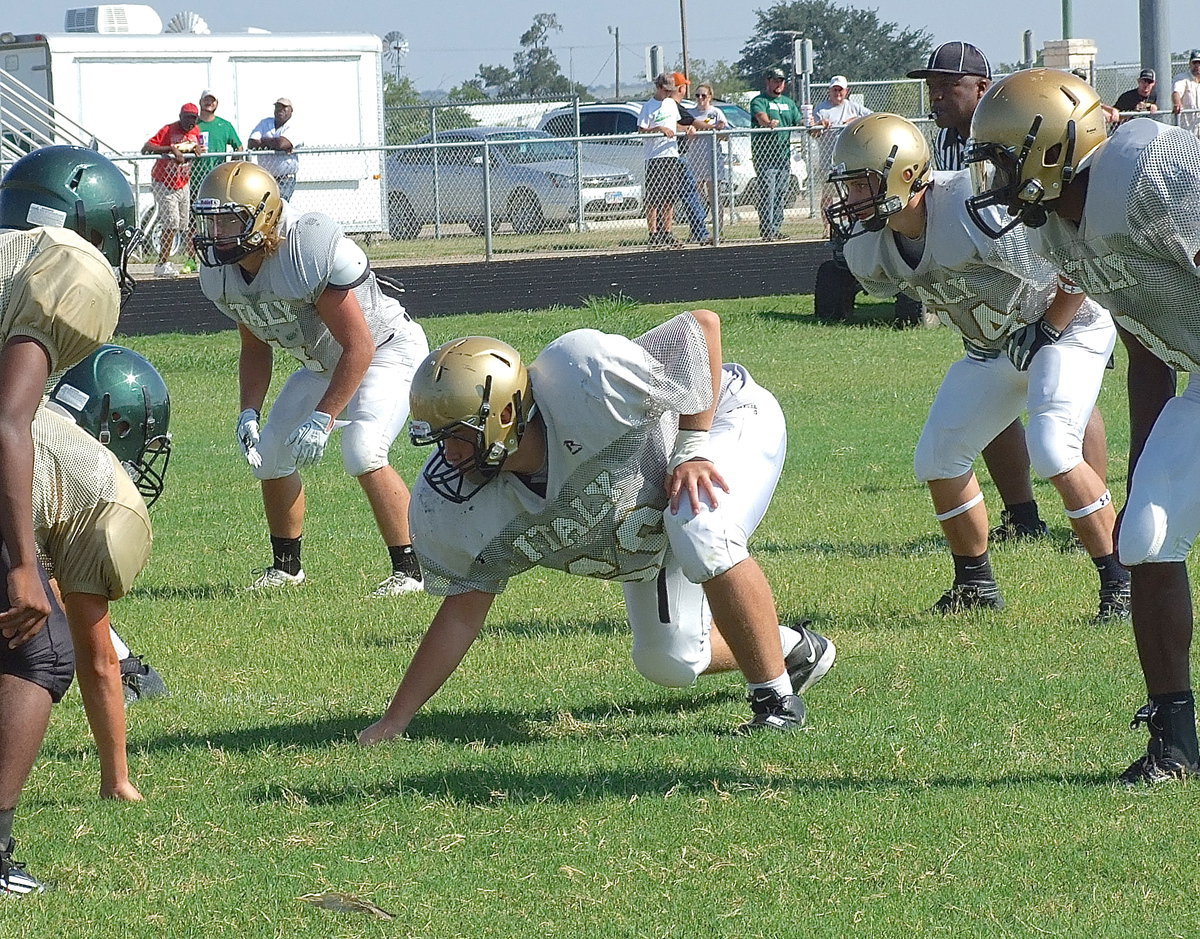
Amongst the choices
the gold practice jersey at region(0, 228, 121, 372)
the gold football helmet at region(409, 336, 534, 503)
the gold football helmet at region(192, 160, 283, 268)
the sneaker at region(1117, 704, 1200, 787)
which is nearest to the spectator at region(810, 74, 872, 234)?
the gold football helmet at region(192, 160, 283, 268)

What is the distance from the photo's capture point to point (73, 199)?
474 centimetres

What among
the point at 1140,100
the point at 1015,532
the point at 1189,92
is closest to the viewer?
the point at 1015,532

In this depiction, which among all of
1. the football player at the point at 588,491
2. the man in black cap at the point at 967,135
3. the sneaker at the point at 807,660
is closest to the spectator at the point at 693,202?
the man in black cap at the point at 967,135

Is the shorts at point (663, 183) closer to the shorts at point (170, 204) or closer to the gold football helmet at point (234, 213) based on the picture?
the shorts at point (170, 204)

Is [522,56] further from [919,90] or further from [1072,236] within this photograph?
[1072,236]

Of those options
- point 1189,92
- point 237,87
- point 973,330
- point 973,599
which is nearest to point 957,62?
point 973,330

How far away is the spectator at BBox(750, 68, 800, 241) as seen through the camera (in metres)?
18.3

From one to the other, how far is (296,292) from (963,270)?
103 inches

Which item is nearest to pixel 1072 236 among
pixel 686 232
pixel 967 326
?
pixel 967 326

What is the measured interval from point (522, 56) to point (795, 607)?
3502 inches

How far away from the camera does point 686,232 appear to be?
18672mm

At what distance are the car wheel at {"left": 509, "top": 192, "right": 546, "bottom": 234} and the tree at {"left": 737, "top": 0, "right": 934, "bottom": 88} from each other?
5351cm

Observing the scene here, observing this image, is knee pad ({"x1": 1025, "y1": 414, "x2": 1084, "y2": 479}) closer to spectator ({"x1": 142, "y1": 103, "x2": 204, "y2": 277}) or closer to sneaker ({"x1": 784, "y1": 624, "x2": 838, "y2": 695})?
sneaker ({"x1": 784, "y1": 624, "x2": 838, "y2": 695})

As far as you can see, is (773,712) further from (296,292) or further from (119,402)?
(296,292)
